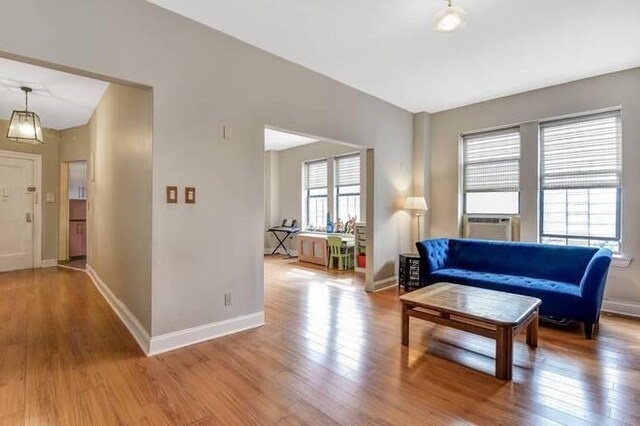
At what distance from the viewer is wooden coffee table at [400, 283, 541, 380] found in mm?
2264

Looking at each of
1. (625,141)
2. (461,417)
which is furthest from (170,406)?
(625,141)

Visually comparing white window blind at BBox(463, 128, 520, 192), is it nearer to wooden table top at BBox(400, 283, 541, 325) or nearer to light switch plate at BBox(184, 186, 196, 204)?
wooden table top at BBox(400, 283, 541, 325)

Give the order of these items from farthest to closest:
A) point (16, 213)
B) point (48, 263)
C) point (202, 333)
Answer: point (48, 263), point (16, 213), point (202, 333)

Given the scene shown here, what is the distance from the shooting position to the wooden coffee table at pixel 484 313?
89.1 inches

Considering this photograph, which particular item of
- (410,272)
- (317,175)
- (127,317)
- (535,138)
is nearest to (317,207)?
(317,175)

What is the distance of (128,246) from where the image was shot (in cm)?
329

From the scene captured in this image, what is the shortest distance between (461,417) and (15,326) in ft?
13.5

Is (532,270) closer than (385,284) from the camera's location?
Yes

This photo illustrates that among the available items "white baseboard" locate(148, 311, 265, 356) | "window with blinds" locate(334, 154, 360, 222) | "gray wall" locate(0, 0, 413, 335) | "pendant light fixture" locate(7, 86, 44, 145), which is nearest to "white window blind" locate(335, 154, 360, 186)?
"window with blinds" locate(334, 154, 360, 222)

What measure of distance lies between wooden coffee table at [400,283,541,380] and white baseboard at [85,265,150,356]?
227 centimetres

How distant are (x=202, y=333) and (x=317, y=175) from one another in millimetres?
5268

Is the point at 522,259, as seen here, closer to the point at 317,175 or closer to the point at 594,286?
the point at 594,286

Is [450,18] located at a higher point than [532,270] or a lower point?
higher

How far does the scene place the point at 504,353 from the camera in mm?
2260
